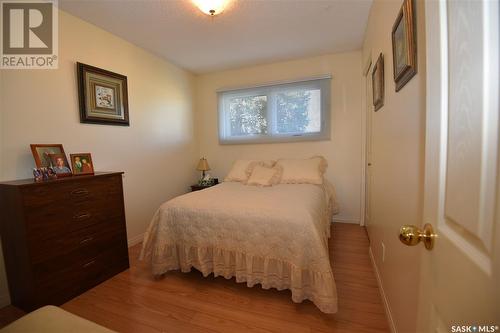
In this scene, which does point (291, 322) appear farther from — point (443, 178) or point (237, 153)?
point (237, 153)

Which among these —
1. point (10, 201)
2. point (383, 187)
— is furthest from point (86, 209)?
point (383, 187)

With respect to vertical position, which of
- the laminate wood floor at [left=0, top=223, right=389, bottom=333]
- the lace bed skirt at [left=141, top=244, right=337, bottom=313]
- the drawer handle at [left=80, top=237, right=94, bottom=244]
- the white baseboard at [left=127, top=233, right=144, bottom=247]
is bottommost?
the laminate wood floor at [left=0, top=223, right=389, bottom=333]

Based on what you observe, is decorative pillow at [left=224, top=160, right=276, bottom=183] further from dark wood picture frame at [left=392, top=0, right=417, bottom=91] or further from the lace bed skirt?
dark wood picture frame at [left=392, top=0, right=417, bottom=91]

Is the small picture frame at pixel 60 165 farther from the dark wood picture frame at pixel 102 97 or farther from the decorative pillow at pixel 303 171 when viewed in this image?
the decorative pillow at pixel 303 171

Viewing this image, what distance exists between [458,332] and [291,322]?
127cm

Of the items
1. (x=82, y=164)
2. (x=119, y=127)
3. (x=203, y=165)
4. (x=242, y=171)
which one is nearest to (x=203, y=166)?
(x=203, y=165)

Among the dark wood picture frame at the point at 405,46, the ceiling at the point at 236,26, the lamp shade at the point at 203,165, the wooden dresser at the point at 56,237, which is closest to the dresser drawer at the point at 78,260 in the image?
the wooden dresser at the point at 56,237

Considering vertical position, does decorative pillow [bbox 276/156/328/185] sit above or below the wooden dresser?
above

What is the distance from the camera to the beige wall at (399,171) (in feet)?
3.15

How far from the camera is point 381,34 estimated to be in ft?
5.61

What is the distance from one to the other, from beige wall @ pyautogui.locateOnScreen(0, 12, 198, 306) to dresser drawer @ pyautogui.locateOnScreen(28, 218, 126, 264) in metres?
0.51

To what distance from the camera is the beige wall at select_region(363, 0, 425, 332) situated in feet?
3.15

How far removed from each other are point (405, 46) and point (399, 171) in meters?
0.65

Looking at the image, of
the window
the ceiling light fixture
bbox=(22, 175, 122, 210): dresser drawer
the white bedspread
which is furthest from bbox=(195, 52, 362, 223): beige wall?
bbox=(22, 175, 122, 210): dresser drawer
